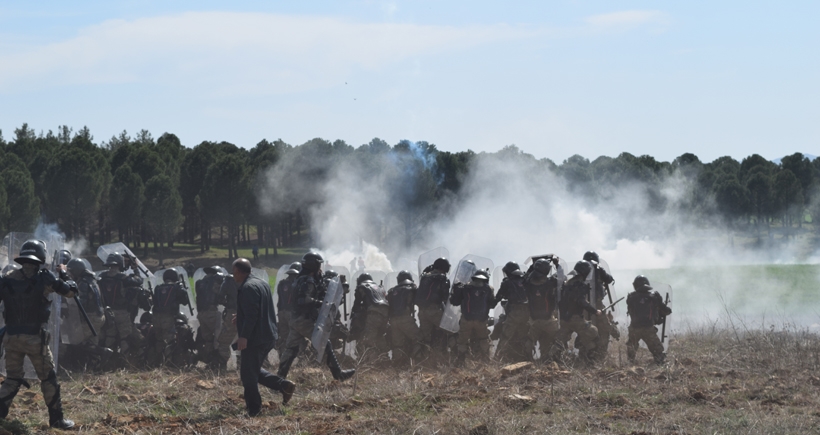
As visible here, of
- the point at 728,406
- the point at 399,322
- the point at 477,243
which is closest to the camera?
the point at 728,406

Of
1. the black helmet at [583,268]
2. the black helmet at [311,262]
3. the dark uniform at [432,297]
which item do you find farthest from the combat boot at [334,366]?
the black helmet at [583,268]

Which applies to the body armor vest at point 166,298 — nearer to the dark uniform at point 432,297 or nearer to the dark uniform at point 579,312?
the dark uniform at point 432,297

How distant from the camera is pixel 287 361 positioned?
32.6 ft

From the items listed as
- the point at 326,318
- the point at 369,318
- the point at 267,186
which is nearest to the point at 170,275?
the point at 369,318

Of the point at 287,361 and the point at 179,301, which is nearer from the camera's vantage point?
the point at 287,361

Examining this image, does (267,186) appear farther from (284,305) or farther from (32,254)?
(32,254)

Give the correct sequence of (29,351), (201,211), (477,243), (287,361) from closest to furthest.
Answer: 1. (29,351)
2. (287,361)
3. (201,211)
4. (477,243)

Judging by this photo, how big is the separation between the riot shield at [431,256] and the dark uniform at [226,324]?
10.6 ft

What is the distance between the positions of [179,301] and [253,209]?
123 ft

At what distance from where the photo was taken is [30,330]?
7.80m

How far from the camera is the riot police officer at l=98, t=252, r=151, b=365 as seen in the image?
39.9 feet

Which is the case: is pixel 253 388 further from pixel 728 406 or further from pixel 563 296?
pixel 563 296

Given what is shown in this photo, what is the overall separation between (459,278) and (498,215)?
44.4 metres

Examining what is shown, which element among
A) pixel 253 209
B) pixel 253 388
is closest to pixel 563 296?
pixel 253 388
